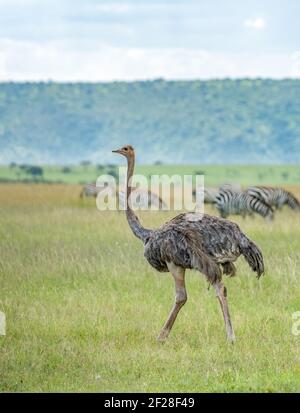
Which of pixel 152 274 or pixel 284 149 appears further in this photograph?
pixel 284 149

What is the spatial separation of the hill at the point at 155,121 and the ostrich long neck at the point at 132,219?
302ft

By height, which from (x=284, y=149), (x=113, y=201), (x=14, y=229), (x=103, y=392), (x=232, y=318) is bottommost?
(x=103, y=392)

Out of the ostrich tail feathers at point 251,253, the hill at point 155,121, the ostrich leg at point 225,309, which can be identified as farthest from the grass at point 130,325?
the hill at point 155,121

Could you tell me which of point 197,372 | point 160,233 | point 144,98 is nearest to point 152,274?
point 160,233

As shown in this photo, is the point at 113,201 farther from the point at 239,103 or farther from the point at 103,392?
the point at 239,103

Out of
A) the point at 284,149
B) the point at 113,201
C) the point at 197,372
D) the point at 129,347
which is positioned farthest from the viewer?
the point at 284,149

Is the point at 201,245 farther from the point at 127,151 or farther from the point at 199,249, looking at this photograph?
the point at 127,151

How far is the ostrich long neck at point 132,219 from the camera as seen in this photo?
32.5 ft

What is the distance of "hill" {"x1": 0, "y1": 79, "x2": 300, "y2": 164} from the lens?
342 ft

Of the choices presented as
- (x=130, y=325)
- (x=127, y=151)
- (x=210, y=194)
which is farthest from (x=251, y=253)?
(x=210, y=194)

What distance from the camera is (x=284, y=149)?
105 meters

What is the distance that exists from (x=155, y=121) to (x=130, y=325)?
327 ft

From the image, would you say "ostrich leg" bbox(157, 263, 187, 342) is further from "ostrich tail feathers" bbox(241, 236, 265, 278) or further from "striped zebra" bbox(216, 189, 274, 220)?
"striped zebra" bbox(216, 189, 274, 220)
